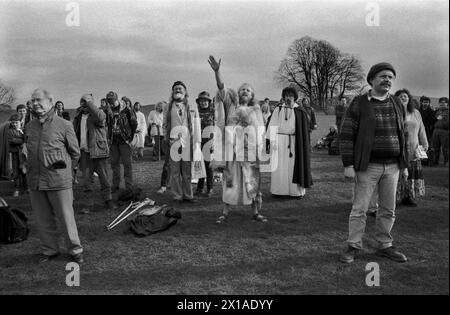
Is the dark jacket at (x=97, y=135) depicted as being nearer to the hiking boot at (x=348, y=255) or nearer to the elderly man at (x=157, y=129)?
the hiking boot at (x=348, y=255)

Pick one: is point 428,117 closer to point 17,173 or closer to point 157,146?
point 157,146

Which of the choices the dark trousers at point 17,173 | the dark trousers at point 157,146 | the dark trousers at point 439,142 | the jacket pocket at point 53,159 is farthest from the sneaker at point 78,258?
the dark trousers at point 439,142

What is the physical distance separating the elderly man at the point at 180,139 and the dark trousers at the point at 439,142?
8.38 m

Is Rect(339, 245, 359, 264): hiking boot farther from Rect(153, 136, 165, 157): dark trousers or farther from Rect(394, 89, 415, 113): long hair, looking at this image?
Rect(153, 136, 165, 157): dark trousers

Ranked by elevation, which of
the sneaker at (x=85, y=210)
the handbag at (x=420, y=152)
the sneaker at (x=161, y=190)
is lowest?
the sneaker at (x=85, y=210)

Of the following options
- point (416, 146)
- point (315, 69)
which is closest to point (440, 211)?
point (416, 146)

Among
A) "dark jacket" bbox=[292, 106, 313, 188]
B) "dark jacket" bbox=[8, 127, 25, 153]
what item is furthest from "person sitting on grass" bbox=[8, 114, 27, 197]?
"dark jacket" bbox=[292, 106, 313, 188]

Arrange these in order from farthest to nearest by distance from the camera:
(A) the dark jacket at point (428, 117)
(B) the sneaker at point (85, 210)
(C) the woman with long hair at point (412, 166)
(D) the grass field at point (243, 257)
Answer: (A) the dark jacket at point (428, 117), (B) the sneaker at point (85, 210), (C) the woman with long hair at point (412, 166), (D) the grass field at point (243, 257)

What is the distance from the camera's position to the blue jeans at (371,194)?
455 centimetres

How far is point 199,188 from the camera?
8.58 meters

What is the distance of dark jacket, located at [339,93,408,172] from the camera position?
14.6 ft

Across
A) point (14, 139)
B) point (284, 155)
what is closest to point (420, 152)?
point (284, 155)

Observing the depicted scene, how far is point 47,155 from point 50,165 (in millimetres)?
125

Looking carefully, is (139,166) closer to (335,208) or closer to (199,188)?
(199,188)
